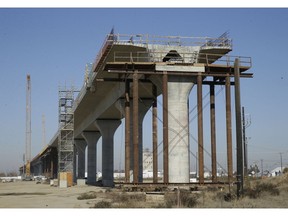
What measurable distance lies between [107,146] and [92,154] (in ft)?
49.3

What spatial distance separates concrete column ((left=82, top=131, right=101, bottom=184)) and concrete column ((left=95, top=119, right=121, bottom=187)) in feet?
41.2

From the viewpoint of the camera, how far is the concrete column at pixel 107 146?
6438 centimetres

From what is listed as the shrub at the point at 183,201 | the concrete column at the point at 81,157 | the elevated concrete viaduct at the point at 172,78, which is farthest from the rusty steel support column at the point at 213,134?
the concrete column at the point at 81,157

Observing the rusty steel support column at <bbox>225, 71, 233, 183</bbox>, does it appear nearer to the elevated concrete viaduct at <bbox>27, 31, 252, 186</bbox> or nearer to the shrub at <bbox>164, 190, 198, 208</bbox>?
the elevated concrete viaduct at <bbox>27, 31, 252, 186</bbox>

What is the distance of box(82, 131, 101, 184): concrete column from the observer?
256 ft

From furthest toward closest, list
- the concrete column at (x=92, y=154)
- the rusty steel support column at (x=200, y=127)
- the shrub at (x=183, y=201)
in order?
the concrete column at (x=92, y=154)
the rusty steel support column at (x=200, y=127)
the shrub at (x=183, y=201)

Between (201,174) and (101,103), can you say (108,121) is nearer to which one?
(101,103)

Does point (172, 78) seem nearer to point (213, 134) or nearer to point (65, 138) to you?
point (213, 134)

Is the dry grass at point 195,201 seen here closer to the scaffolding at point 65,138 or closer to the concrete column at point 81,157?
the scaffolding at point 65,138

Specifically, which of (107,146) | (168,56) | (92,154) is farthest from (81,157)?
(168,56)

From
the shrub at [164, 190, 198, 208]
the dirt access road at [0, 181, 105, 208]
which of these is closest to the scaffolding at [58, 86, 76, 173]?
the dirt access road at [0, 181, 105, 208]

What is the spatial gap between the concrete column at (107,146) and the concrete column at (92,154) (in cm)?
1257

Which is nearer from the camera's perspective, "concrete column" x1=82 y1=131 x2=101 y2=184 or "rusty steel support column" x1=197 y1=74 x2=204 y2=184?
"rusty steel support column" x1=197 y1=74 x2=204 y2=184

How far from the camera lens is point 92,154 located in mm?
79312
